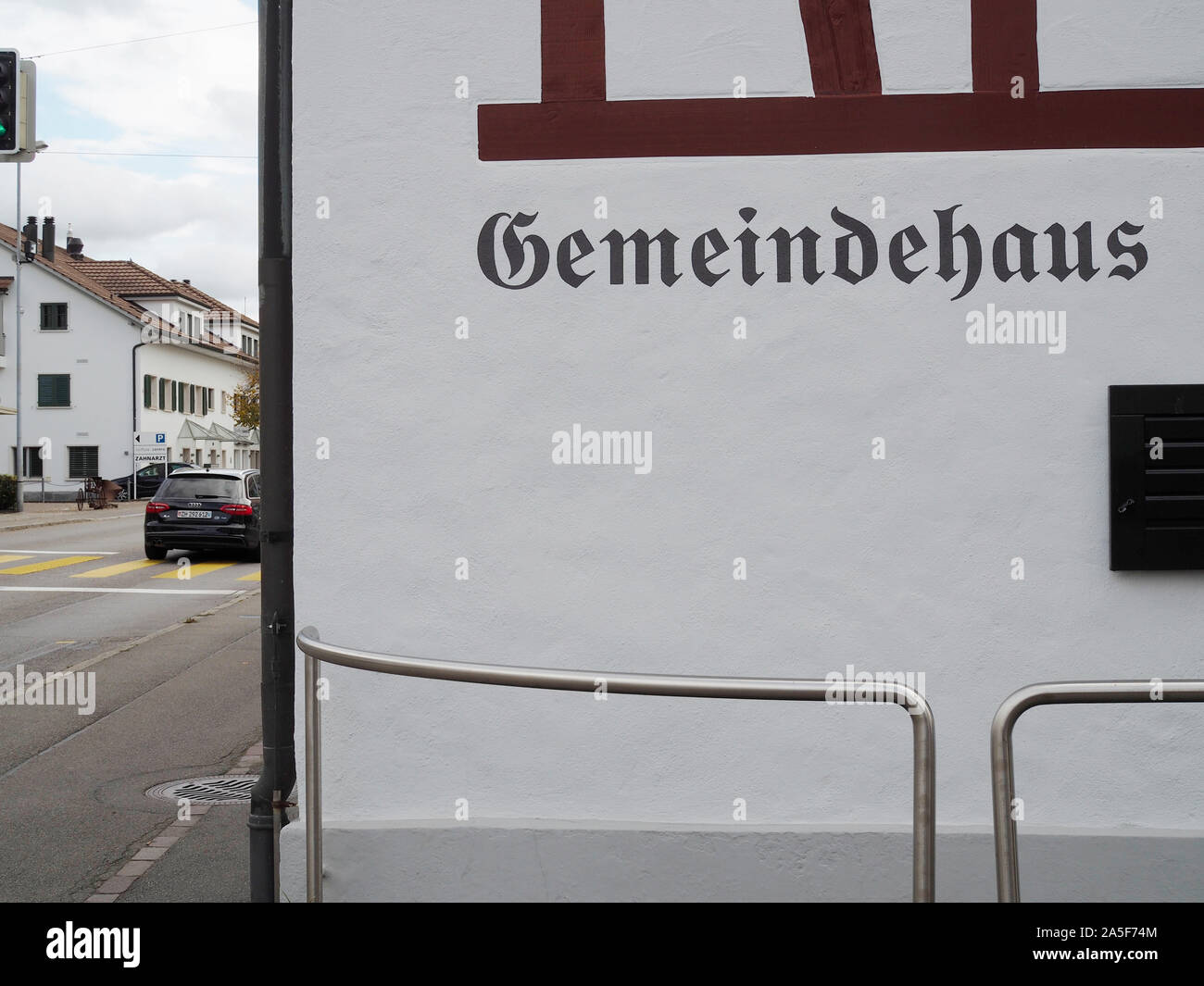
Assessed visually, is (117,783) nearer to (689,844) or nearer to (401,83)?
(689,844)

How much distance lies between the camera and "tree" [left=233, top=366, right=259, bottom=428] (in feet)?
212

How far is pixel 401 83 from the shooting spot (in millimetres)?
4770

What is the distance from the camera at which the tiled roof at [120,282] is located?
56.8 m

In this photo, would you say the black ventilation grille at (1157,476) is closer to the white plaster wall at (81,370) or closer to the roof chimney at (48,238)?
the white plaster wall at (81,370)

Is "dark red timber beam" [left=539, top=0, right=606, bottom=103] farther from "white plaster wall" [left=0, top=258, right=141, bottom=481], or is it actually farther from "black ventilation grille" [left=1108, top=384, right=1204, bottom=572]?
"white plaster wall" [left=0, top=258, right=141, bottom=481]

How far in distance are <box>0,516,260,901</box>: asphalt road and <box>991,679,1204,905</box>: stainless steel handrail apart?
11.1ft

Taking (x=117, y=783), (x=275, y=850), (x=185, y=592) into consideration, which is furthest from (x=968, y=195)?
(x=185, y=592)

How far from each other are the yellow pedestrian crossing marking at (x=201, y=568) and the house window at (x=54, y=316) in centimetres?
3953

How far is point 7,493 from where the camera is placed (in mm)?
40438

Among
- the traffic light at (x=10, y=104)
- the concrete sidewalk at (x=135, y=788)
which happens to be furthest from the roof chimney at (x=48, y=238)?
the concrete sidewalk at (x=135, y=788)

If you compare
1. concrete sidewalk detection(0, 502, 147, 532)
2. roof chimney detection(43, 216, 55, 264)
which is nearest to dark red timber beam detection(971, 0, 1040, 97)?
concrete sidewalk detection(0, 502, 147, 532)

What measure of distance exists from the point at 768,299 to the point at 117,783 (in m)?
4.86

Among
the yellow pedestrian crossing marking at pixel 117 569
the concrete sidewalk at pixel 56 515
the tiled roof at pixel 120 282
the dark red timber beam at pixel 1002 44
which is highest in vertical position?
the tiled roof at pixel 120 282

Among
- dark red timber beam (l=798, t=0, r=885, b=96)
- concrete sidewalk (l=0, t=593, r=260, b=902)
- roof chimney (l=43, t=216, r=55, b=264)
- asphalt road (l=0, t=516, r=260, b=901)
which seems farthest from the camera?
roof chimney (l=43, t=216, r=55, b=264)
